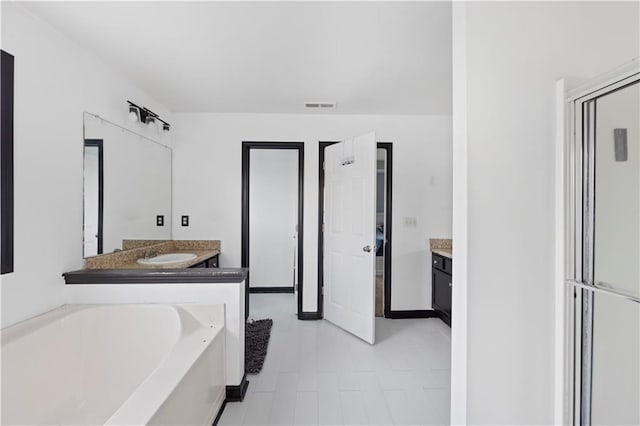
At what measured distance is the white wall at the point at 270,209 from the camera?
14.0ft

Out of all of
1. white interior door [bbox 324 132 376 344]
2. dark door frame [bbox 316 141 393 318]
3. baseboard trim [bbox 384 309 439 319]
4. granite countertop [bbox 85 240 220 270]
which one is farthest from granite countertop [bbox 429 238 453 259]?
granite countertop [bbox 85 240 220 270]

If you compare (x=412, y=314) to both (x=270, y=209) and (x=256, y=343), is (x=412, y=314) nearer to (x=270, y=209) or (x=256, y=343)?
(x=256, y=343)

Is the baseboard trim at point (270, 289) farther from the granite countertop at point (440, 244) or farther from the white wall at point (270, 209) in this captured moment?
the granite countertop at point (440, 244)

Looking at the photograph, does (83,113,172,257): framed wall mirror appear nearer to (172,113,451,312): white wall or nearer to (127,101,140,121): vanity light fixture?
(127,101,140,121): vanity light fixture

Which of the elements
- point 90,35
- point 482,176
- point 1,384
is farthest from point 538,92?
point 1,384

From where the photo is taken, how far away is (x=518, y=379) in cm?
123

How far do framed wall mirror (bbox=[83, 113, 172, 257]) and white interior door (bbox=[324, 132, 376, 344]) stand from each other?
5.74ft

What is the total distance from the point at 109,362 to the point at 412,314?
2821 millimetres

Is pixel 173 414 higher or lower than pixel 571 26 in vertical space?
lower

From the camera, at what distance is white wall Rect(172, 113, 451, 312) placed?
3.22 metres

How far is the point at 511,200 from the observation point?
1225 millimetres

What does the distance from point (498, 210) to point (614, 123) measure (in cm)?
57

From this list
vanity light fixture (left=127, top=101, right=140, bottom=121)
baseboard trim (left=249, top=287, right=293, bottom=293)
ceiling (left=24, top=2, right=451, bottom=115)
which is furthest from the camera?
baseboard trim (left=249, top=287, right=293, bottom=293)

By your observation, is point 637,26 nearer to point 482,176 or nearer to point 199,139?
point 482,176
